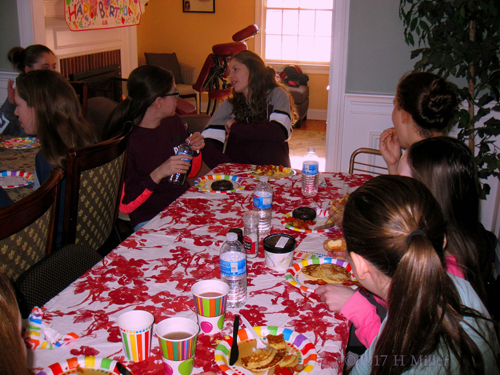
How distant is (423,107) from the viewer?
1.96 metres

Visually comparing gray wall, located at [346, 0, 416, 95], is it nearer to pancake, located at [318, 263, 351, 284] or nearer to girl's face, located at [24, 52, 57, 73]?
girl's face, located at [24, 52, 57, 73]

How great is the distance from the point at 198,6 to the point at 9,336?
7.58 m

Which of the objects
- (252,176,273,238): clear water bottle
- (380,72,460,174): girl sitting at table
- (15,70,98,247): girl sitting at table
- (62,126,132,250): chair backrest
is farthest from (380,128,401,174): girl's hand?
(15,70,98,247): girl sitting at table

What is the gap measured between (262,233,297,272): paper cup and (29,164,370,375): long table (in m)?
0.04

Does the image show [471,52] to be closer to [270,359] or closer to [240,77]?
[240,77]

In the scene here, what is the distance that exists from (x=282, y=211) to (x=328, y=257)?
0.43 m

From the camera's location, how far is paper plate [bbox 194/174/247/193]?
2.09 metres

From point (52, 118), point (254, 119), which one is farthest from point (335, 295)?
point (254, 119)

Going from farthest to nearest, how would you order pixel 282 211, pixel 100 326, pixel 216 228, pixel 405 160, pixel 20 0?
pixel 20 0
pixel 282 211
pixel 216 228
pixel 405 160
pixel 100 326

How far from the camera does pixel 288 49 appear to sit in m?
7.60

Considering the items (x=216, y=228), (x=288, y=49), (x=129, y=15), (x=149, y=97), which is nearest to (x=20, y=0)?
(x=129, y=15)

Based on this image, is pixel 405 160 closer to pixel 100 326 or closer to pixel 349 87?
pixel 100 326

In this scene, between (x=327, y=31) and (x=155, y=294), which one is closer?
(x=155, y=294)

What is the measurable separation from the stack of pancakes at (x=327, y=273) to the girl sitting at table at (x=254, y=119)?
1.54 meters
